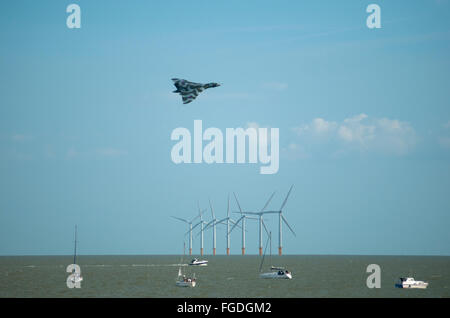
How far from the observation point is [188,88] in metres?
83.1

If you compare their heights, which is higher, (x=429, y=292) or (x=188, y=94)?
(x=188, y=94)

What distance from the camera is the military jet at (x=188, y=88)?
82.2 m

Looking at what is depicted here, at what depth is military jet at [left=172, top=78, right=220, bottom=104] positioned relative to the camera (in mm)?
82188

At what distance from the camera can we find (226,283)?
485ft

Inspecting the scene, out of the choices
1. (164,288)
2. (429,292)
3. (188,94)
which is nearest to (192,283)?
(164,288)

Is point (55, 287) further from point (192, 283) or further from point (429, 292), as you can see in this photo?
point (429, 292)

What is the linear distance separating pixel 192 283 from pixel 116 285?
18.3 m

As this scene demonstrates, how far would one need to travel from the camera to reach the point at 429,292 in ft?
424
